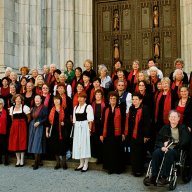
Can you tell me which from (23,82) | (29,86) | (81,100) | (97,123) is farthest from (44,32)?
(97,123)

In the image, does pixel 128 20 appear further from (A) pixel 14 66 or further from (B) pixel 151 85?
(B) pixel 151 85

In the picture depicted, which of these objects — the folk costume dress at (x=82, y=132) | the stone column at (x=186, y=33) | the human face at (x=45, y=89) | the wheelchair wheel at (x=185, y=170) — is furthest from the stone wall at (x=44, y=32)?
the wheelchair wheel at (x=185, y=170)

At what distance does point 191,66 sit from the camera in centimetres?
1095

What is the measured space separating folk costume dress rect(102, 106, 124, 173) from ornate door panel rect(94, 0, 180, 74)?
5073mm

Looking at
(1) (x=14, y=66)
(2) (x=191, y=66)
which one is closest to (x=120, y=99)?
(2) (x=191, y=66)

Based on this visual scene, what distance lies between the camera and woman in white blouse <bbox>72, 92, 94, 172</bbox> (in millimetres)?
7242

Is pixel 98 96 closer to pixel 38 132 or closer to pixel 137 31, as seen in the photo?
pixel 38 132

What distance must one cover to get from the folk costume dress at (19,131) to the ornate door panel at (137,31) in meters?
5.11

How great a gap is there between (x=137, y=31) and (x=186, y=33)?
170cm

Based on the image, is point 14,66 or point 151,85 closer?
point 151,85

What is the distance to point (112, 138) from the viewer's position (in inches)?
281

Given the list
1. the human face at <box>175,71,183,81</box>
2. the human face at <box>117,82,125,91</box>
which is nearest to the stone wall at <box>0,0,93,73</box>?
the human face at <box>117,82,125,91</box>

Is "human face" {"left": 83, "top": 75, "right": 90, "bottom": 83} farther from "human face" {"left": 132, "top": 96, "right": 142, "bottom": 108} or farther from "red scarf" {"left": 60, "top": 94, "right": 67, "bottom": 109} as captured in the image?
"human face" {"left": 132, "top": 96, "right": 142, "bottom": 108}

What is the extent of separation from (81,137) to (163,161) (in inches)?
80.6
